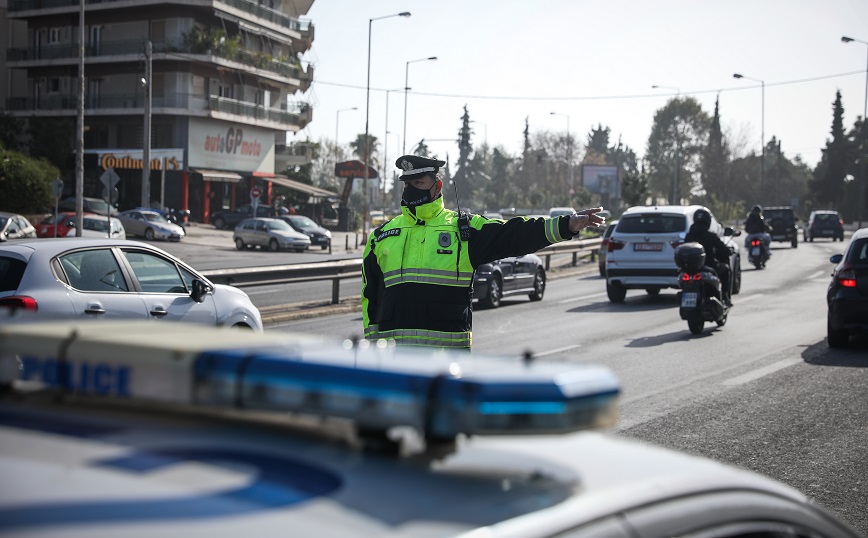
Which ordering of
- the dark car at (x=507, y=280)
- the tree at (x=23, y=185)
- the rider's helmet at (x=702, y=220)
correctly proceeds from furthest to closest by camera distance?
the tree at (x=23, y=185) → the dark car at (x=507, y=280) → the rider's helmet at (x=702, y=220)

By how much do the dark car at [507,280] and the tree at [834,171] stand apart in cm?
10121

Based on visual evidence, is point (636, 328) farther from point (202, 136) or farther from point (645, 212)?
point (202, 136)

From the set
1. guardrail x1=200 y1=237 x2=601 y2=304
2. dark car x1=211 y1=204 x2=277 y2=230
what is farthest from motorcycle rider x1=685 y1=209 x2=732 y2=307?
dark car x1=211 y1=204 x2=277 y2=230

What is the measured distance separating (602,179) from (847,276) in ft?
330

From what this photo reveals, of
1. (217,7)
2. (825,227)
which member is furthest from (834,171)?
(217,7)

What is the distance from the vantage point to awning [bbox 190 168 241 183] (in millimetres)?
68925

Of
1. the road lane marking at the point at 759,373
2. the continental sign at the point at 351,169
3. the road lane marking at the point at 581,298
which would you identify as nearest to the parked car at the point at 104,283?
the road lane marking at the point at 759,373

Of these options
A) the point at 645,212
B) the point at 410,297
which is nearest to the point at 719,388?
the point at 410,297

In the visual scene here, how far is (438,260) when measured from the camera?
561cm

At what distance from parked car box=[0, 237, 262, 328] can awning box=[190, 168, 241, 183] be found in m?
60.1

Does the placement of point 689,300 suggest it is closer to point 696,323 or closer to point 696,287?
point 696,287

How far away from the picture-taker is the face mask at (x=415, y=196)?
561cm

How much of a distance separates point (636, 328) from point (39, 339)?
15.4 m

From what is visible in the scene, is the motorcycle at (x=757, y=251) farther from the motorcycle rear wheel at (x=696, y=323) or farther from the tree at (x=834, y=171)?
the tree at (x=834, y=171)
